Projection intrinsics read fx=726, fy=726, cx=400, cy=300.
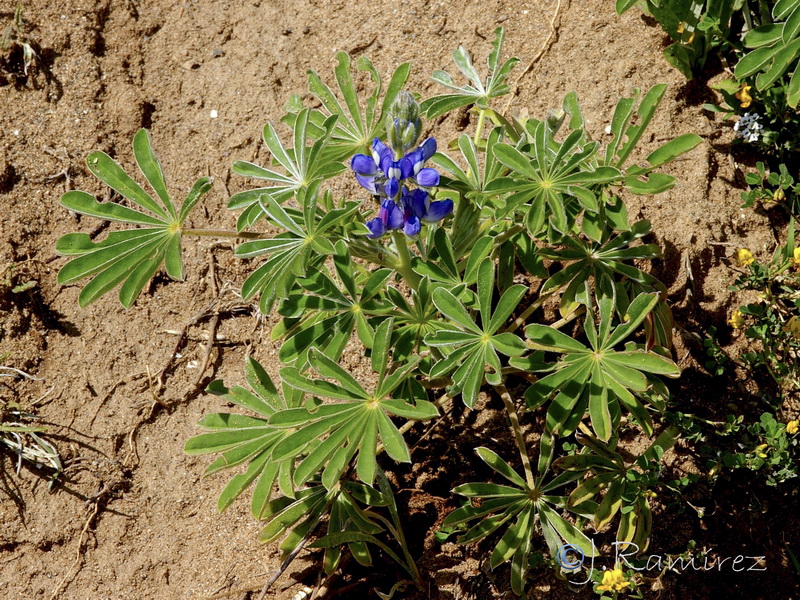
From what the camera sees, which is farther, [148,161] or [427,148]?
[148,161]

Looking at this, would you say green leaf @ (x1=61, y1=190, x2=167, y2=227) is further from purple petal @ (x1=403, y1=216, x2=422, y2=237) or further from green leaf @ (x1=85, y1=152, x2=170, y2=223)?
purple petal @ (x1=403, y1=216, x2=422, y2=237)

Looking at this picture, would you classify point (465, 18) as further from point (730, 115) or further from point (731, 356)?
point (731, 356)

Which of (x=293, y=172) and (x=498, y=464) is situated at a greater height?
(x=293, y=172)

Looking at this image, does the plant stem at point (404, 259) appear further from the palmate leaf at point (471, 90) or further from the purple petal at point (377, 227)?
the palmate leaf at point (471, 90)

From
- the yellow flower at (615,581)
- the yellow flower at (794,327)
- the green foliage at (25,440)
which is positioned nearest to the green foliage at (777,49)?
the yellow flower at (794,327)

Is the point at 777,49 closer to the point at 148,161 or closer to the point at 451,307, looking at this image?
the point at 451,307

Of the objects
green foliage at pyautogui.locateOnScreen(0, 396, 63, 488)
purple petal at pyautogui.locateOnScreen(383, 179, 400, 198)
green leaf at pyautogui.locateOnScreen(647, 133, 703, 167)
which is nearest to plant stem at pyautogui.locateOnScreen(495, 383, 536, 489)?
purple petal at pyautogui.locateOnScreen(383, 179, 400, 198)

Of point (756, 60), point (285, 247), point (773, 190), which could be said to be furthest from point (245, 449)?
point (773, 190)

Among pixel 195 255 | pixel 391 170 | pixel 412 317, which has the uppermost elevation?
pixel 391 170
